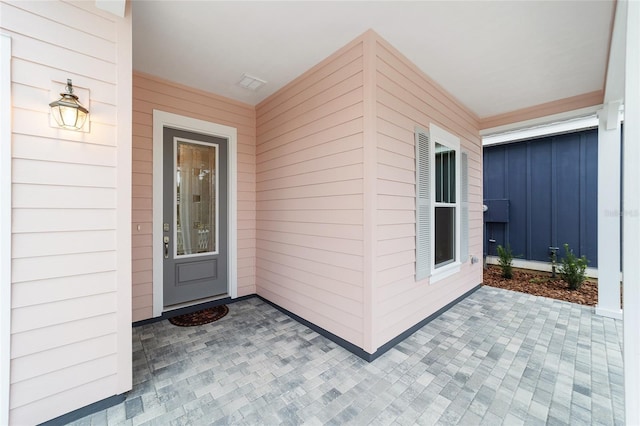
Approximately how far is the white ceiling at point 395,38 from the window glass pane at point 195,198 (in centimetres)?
87

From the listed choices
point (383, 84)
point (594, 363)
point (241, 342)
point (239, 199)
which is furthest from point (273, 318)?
point (594, 363)

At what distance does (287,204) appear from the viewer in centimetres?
330

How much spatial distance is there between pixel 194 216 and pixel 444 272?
133 inches

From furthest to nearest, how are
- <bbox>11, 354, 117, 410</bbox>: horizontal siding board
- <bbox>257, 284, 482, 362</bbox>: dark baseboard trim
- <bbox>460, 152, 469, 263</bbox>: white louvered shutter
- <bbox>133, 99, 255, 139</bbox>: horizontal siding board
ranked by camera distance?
<bbox>460, 152, 469, 263</bbox>: white louvered shutter, <bbox>133, 99, 255, 139</bbox>: horizontal siding board, <bbox>257, 284, 482, 362</bbox>: dark baseboard trim, <bbox>11, 354, 117, 410</bbox>: horizontal siding board

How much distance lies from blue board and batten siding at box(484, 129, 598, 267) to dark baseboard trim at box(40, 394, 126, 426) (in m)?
7.37

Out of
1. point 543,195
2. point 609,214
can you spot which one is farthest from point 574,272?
point 543,195

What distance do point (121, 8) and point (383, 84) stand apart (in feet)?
6.80

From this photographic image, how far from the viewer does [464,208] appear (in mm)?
3912

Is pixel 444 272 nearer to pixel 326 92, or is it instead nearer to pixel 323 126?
pixel 323 126

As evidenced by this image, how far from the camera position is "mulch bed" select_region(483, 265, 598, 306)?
4.09 meters

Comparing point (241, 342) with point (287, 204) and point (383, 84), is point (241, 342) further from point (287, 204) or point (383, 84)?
point (383, 84)

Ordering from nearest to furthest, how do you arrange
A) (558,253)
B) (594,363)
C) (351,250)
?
(594,363), (351,250), (558,253)
